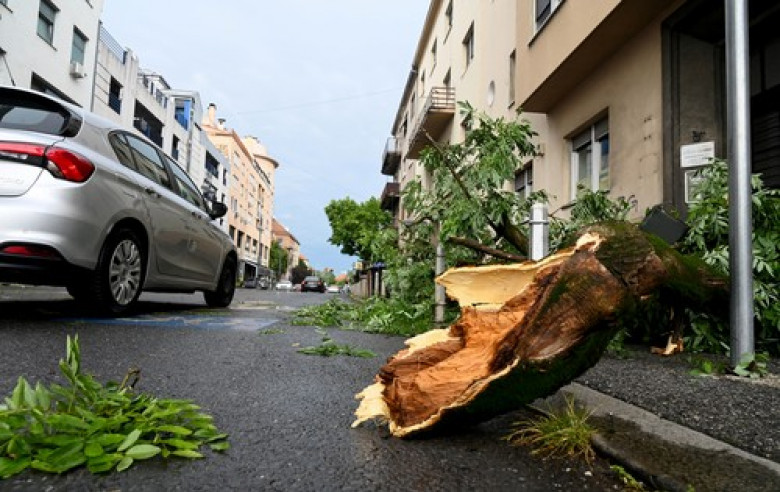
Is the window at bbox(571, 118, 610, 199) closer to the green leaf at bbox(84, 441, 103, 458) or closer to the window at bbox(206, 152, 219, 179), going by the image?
the green leaf at bbox(84, 441, 103, 458)

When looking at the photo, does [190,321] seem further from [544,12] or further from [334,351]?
[544,12]

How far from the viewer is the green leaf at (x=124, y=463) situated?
4.78 feet

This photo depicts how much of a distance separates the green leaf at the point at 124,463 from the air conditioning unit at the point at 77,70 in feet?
82.7

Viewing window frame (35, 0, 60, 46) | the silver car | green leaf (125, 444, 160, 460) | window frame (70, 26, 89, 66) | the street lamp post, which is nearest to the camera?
green leaf (125, 444, 160, 460)

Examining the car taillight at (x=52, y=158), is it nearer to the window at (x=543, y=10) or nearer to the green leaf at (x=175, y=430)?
the green leaf at (x=175, y=430)

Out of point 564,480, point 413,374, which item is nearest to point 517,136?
point 413,374

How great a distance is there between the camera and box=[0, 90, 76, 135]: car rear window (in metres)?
4.26

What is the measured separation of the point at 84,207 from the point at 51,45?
21046 millimetres

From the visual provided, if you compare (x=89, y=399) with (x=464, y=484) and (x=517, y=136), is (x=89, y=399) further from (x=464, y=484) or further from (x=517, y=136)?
(x=517, y=136)

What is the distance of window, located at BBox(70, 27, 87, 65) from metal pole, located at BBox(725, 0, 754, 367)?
2525cm

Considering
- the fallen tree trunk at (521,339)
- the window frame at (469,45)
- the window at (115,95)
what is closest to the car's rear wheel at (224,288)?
the fallen tree trunk at (521,339)

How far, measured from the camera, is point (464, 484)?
4.88 ft

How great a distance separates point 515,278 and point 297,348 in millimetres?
2245

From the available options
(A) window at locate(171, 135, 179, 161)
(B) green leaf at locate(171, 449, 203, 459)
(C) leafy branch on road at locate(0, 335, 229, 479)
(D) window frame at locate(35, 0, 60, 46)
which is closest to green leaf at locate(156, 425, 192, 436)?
(C) leafy branch on road at locate(0, 335, 229, 479)
